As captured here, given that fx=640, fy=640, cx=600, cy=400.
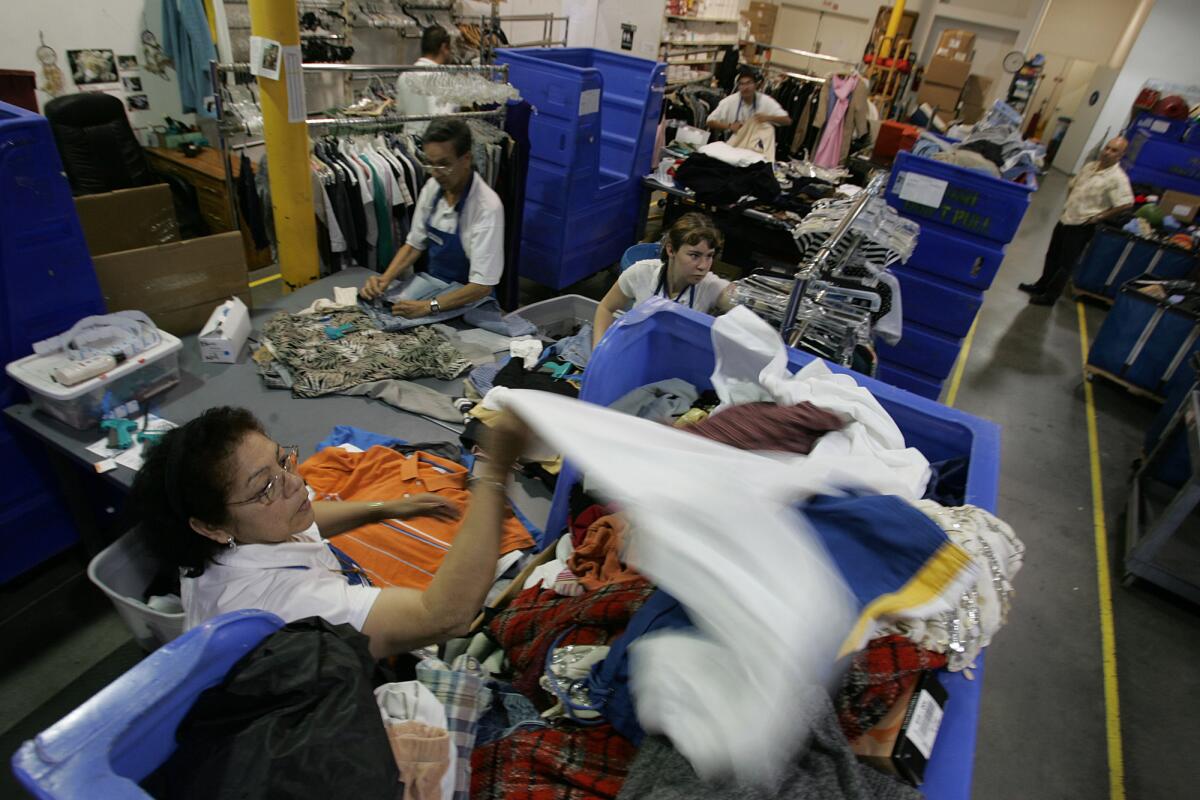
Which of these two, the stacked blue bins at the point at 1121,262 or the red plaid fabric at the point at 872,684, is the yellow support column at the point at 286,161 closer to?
the red plaid fabric at the point at 872,684

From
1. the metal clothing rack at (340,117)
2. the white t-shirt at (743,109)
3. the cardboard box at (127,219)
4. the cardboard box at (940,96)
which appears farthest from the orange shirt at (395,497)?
the cardboard box at (940,96)

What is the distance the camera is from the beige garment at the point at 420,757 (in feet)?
3.37

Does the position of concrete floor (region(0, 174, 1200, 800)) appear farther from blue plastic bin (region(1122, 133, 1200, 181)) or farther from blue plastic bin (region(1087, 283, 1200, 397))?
blue plastic bin (region(1122, 133, 1200, 181))

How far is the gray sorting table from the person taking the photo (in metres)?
2.36

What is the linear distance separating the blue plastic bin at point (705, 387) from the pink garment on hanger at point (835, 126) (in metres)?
6.53

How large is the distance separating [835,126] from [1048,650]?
21.4ft

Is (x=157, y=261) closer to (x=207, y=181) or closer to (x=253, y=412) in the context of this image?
(x=253, y=412)

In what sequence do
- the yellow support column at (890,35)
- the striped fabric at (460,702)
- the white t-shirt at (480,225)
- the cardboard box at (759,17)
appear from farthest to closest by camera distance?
the cardboard box at (759,17) < the yellow support column at (890,35) < the white t-shirt at (480,225) < the striped fabric at (460,702)

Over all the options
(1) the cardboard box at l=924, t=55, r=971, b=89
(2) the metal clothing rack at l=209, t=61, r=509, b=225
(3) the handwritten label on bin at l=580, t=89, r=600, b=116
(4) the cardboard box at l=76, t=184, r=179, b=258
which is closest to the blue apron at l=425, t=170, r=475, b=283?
(2) the metal clothing rack at l=209, t=61, r=509, b=225

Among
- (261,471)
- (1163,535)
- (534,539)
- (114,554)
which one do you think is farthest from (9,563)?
(1163,535)

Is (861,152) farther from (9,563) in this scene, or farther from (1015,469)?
(9,563)

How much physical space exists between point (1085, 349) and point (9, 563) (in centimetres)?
858

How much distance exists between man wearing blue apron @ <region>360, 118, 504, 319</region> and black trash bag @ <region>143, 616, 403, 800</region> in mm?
2583

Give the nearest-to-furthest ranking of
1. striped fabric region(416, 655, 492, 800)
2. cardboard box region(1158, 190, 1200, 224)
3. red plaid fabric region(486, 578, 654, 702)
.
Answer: striped fabric region(416, 655, 492, 800) < red plaid fabric region(486, 578, 654, 702) < cardboard box region(1158, 190, 1200, 224)
